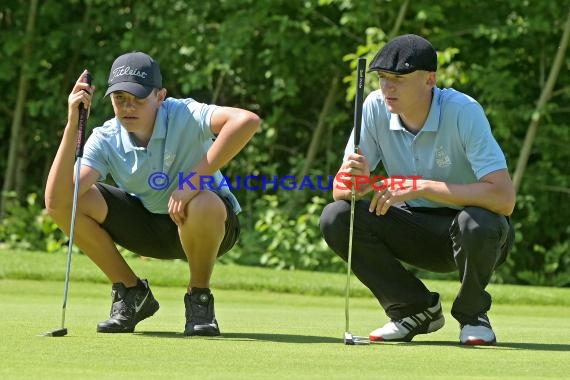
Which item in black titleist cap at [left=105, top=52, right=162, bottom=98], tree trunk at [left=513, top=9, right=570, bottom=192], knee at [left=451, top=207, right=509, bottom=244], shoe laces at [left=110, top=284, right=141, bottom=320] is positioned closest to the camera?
knee at [left=451, top=207, right=509, bottom=244]

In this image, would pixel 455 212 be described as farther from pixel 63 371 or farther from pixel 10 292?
pixel 10 292

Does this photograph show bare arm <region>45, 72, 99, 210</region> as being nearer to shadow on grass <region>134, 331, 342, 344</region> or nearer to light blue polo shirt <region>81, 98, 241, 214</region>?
light blue polo shirt <region>81, 98, 241, 214</region>

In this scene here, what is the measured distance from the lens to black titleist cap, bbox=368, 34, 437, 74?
4.76 metres

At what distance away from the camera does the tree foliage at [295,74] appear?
10992 millimetres

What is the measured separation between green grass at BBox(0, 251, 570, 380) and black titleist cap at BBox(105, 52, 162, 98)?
3.06 ft

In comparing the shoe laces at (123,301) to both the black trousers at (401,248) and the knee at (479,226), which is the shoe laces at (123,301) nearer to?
the black trousers at (401,248)

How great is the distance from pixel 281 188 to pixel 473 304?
7289mm

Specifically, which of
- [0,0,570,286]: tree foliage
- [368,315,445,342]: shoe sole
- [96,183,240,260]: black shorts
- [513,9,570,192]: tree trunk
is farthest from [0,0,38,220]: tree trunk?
[368,315,445,342]: shoe sole

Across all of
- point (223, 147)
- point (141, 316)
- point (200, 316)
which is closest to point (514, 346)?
point (200, 316)

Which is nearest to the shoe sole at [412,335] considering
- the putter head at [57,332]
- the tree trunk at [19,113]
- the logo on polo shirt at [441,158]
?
the logo on polo shirt at [441,158]

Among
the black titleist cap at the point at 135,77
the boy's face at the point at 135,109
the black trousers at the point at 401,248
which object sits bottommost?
the black trousers at the point at 401,248

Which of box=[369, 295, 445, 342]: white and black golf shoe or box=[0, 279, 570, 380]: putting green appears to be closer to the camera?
box=[0, 279, 570, 380]: putting green

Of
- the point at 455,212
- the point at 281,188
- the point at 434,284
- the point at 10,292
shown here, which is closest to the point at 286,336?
the point at 455,212

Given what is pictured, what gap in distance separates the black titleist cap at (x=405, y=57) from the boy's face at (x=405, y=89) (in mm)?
41
